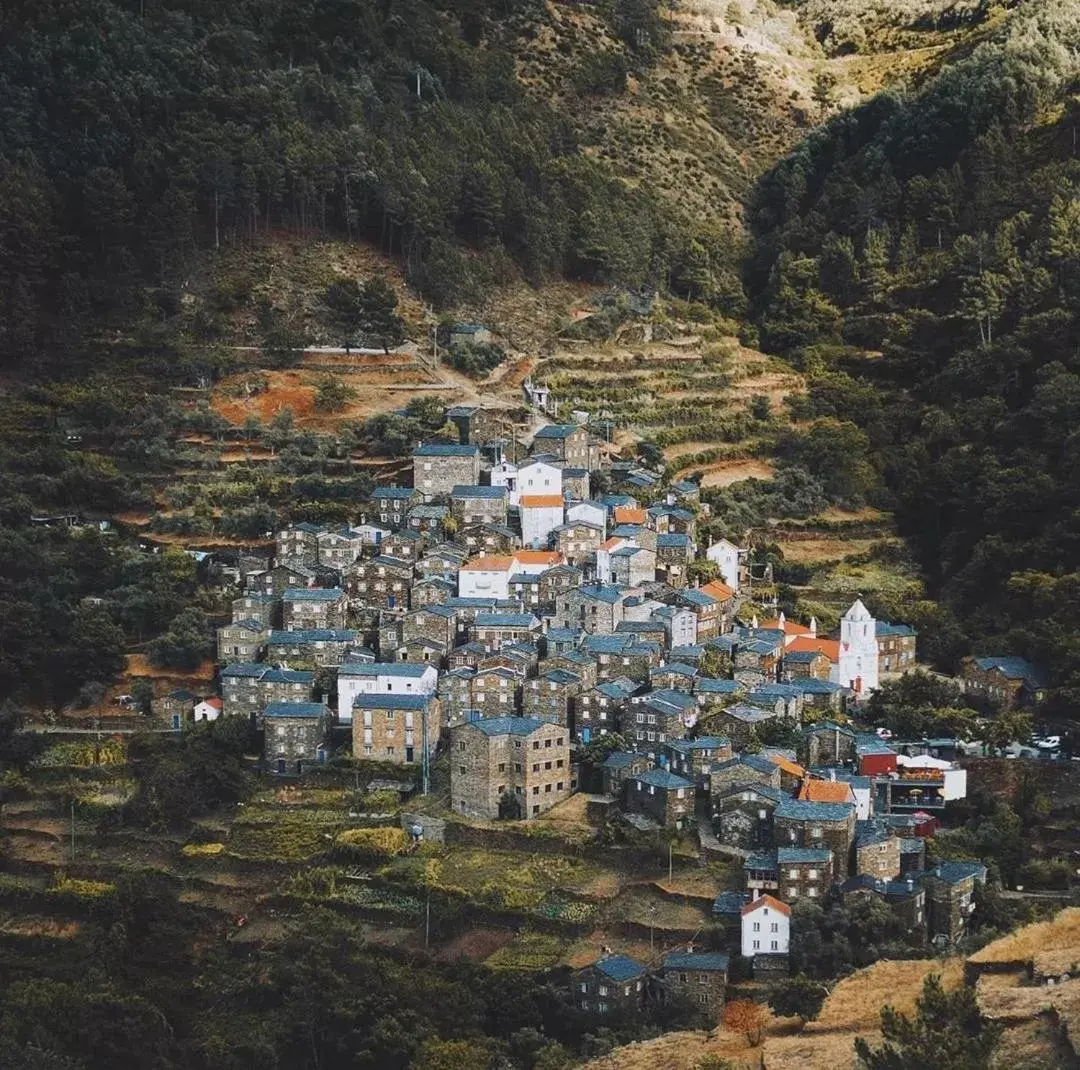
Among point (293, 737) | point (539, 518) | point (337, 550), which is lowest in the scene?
point (293, 737)

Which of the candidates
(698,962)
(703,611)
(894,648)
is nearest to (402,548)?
(703,611)

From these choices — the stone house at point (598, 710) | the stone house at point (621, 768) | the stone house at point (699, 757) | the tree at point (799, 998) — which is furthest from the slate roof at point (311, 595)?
the tree at point (799, 998)

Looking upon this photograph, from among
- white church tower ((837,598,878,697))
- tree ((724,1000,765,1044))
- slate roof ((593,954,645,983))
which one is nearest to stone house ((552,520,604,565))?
white church tower ((837,598,878,697))

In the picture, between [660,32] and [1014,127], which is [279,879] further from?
[660,32]

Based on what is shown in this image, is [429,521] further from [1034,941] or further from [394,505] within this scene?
[1034,941]

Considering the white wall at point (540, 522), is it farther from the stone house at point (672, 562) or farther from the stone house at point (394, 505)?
the stone house at point (394, 505)
